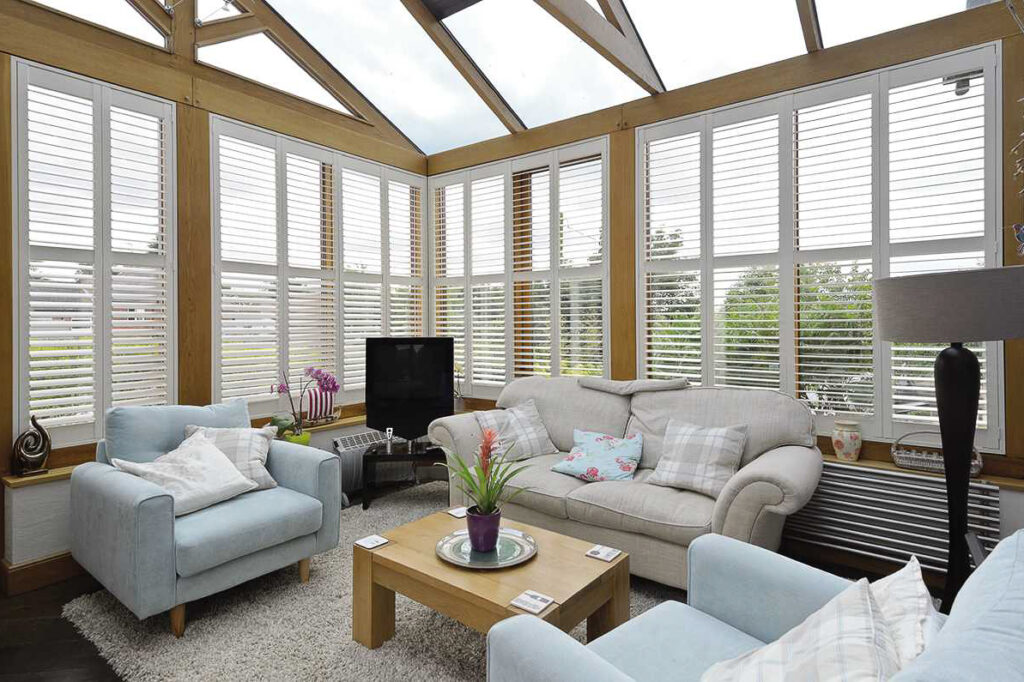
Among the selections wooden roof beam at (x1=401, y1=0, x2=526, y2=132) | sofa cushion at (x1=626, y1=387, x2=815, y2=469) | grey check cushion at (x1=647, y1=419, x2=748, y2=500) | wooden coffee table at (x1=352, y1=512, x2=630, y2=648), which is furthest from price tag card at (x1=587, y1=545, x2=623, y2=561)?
wooden roof beam at (x1=401, y1=0, x2=526, y2=132)

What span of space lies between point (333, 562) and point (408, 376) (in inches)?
58.2

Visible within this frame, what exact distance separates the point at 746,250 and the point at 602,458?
160cm

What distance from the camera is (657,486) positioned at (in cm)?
288

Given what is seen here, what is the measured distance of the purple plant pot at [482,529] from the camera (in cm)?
210

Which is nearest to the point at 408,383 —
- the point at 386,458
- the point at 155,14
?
the point at 386,458

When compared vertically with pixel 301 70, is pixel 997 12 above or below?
below

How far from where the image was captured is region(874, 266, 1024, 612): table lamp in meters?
1.69

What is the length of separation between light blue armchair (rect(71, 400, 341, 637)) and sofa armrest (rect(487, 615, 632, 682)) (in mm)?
1645

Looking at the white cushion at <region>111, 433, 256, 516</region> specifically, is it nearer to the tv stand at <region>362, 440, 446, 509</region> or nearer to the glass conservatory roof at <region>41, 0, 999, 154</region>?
the tv stand at <region>362, 440, 446, 509</region>

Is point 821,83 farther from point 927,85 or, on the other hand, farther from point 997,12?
point 997,12

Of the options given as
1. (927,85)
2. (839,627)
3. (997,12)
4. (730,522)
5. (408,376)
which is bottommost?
(730,522)

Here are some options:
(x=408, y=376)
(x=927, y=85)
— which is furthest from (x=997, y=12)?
(x=408, y=376)

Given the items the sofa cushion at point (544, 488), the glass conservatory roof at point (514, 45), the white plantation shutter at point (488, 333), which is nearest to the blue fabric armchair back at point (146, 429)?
the sofa cushion at point (544, 488)

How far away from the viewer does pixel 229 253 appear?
366 cm
